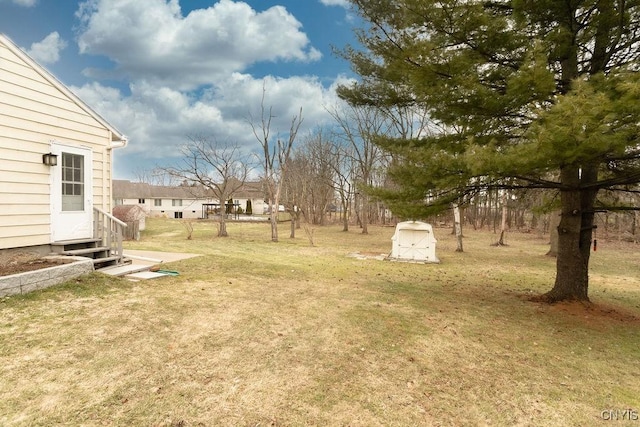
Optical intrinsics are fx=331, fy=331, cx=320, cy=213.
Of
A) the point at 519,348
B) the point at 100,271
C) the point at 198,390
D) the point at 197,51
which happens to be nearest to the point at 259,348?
the point at 198,390

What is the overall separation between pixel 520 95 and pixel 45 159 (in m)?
8.76

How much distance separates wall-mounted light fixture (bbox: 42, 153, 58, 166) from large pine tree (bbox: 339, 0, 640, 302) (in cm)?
664

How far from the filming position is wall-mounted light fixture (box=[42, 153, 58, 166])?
259 inches

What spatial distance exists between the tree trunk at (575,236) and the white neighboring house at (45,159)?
995 cm

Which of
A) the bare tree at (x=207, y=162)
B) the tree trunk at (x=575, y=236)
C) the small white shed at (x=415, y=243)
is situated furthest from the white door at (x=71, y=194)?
the bare tree at (x=207, y=162)

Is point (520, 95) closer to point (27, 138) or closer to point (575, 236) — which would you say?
point (575, 236)

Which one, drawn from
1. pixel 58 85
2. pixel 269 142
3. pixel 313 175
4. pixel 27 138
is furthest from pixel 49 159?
pixel 313 175

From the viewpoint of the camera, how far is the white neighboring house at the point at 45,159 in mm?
6027

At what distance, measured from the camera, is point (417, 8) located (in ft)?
17.6

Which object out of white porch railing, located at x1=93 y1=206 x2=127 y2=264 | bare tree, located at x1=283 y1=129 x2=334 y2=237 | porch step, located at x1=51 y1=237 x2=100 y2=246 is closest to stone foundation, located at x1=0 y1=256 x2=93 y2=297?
porch step, located at x1=51 y1=237 x2=100 y2=246

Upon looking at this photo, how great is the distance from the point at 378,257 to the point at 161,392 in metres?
11.4

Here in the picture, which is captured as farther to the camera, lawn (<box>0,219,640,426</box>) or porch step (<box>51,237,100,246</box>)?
porch step (<box>51,237,100,246</box>)

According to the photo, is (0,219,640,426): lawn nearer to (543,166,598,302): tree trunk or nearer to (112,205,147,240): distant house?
(543,166,598,302): tree trunk

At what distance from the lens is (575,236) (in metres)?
6.37
